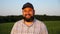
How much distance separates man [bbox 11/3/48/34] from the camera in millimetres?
4000

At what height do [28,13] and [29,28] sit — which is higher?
[28,13]

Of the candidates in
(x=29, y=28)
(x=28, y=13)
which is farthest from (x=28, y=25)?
(x=28, y=13)

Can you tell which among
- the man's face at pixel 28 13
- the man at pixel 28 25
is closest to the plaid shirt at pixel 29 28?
the man at pixel 28 25

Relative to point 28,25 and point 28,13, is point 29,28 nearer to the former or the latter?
point 28,25

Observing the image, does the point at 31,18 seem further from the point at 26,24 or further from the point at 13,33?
the point at 13,33

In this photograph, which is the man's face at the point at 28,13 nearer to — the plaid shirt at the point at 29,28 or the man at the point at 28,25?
the man at the point at 28,25

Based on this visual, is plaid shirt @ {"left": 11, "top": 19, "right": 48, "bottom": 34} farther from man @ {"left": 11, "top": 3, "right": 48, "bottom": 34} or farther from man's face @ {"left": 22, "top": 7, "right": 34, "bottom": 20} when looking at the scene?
man's face @ {"left": 22, "top": 7, "right": 34, "bottom": 20}

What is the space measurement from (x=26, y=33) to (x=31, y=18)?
0.30 metres

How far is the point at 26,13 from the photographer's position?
399 cm

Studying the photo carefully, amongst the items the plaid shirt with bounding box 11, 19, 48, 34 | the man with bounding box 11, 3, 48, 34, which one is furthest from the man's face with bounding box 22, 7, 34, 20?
the plaid shirt with bounding box 11, 19, 48, 34

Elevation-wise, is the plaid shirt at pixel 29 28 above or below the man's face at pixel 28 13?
below

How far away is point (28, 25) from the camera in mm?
4078

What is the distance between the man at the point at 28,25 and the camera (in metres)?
4.00

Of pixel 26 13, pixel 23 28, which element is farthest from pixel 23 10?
pixel 23 28
